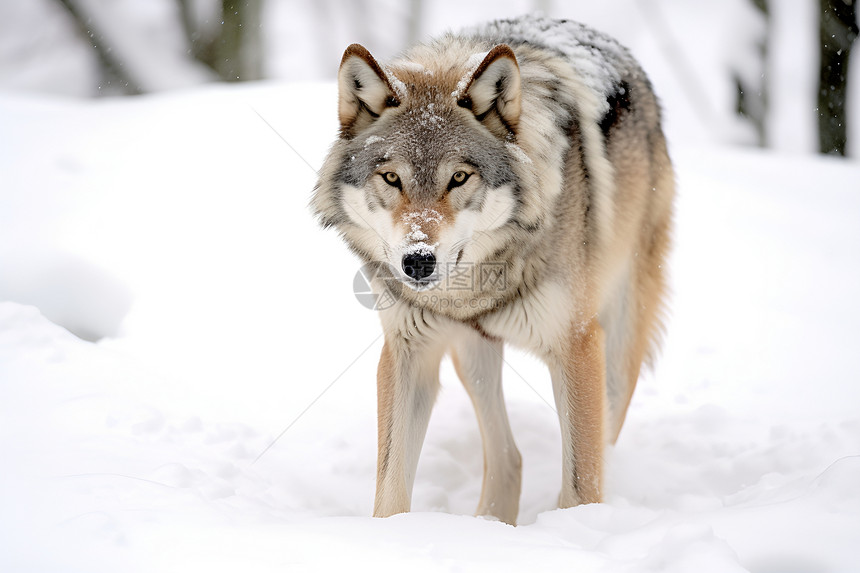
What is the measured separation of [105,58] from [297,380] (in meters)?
8.82

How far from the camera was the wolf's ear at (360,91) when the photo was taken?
259 cm

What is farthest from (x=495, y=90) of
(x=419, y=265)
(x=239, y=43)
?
(x=239, y=43)

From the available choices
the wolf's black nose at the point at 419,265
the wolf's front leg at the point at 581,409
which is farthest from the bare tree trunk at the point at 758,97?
the wolf's black nose at the point at 419,265

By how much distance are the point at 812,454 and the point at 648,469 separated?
78cm

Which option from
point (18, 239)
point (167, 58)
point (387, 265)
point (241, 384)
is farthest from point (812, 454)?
point (167, 58)

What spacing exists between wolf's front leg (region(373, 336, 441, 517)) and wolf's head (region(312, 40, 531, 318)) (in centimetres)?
33

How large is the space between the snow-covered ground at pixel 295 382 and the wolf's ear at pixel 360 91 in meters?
1.52

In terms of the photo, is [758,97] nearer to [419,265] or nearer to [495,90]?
[495,90]

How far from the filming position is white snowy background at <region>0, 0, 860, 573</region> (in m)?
2.11

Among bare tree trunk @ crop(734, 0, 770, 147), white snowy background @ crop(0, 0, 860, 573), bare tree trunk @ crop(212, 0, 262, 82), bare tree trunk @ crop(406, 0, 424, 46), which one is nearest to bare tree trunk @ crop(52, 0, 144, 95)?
bare tree trunk @ crop(212, 0, 262, 82)

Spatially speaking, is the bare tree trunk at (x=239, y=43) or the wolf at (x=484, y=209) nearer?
the wolf at (x=484, y=209)

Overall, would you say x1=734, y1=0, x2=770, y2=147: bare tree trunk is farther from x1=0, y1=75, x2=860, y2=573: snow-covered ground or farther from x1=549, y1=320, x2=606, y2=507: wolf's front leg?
x1=549, y1=320, x2=606, y2=507: wolf's front leg

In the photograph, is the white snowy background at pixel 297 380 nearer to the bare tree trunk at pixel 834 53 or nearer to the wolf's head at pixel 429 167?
the wolf's head at pixel 429 167

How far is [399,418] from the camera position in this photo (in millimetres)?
2945
